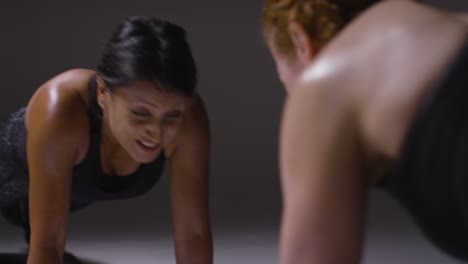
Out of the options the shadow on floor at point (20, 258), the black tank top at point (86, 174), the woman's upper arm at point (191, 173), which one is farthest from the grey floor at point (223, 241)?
the woman's upper arm at point (191, 173)

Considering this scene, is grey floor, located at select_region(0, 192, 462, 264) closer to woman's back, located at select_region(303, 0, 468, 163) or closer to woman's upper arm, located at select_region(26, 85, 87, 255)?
woman's upper arm, located at select_region(26, 85, 87, 255)

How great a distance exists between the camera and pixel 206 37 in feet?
10.3

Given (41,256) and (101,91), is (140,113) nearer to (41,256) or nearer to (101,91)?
(101,91)

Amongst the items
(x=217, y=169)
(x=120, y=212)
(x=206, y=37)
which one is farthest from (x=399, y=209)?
(x=206, y=37)

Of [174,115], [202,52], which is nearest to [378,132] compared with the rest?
[174,115]

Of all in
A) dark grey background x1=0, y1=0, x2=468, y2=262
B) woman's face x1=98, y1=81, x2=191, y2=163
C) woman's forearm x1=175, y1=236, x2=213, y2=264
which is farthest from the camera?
dark grey background x1=0, y1=0, x2=468, y2=262

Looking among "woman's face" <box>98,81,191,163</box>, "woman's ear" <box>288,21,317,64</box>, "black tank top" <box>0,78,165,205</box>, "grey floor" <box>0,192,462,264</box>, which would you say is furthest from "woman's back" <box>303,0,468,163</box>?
"grey floor" <box>0,192,462,264</box>

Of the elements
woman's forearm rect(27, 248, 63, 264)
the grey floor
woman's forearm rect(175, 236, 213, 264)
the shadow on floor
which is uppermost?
woman's forearm rect(27, 248, 63, 264)

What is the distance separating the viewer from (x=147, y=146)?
59.9 inches

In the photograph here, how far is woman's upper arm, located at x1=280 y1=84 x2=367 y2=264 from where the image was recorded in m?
0.86

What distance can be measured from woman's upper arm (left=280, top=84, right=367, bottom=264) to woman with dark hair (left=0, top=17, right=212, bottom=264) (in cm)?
57

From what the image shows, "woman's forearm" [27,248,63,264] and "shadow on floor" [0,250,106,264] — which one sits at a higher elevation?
"woman's forearm" [27,248,63,264]

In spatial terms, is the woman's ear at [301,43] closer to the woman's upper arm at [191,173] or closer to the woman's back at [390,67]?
the woman's back at [390,67]

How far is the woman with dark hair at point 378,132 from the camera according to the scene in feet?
2.72
